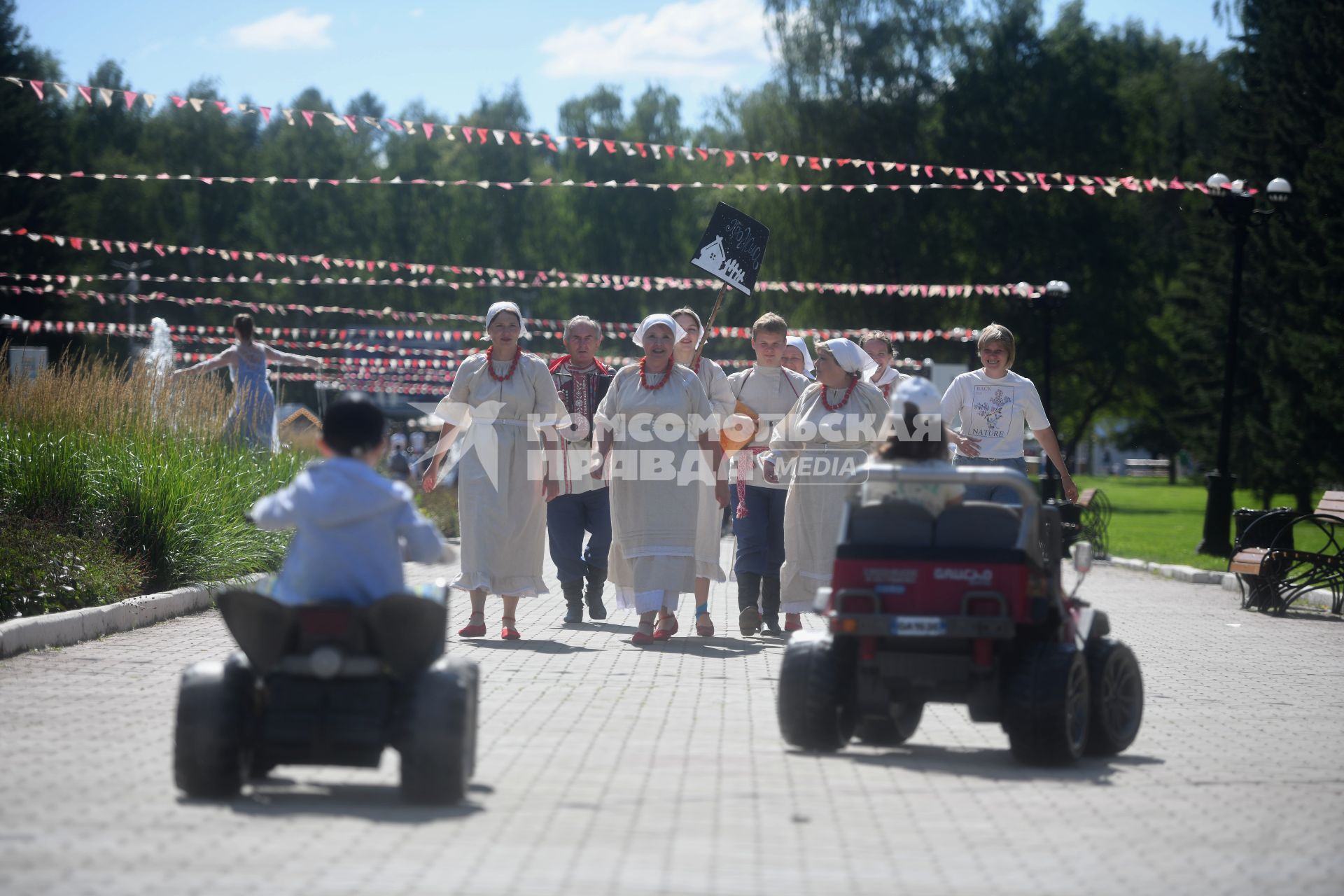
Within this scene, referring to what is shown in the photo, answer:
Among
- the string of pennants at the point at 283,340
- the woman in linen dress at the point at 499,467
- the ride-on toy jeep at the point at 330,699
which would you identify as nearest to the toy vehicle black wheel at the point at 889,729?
the ride-on toy jeep at the point at 330,699

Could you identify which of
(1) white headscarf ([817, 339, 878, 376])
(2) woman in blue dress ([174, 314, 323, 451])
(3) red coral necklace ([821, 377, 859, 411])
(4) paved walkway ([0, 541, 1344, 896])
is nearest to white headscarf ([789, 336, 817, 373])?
(3) red coral necklace ([821, 377, 859, 411])

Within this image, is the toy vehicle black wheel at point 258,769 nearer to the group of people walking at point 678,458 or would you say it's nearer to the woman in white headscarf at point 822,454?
the group of people walking at point 678,458

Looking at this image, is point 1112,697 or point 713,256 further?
point 713,256

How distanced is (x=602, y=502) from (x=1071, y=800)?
7539 millimetres

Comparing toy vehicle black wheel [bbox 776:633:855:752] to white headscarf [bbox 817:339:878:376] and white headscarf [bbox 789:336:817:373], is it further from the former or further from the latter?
→ white headscarf [bbox 789:336:817:373]

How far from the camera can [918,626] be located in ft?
23.6

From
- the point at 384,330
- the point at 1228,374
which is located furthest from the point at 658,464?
the point at 384,330

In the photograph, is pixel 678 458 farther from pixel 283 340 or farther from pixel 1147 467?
pixel 1147 467

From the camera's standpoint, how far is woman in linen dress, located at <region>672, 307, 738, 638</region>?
12.6 meters

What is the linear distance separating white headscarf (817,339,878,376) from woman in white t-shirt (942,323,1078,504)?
624 mm

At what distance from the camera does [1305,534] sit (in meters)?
32.3

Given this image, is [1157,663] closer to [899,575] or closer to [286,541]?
[899,575]

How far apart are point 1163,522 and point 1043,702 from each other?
3543 centimetres

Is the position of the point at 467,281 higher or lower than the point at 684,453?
higher
